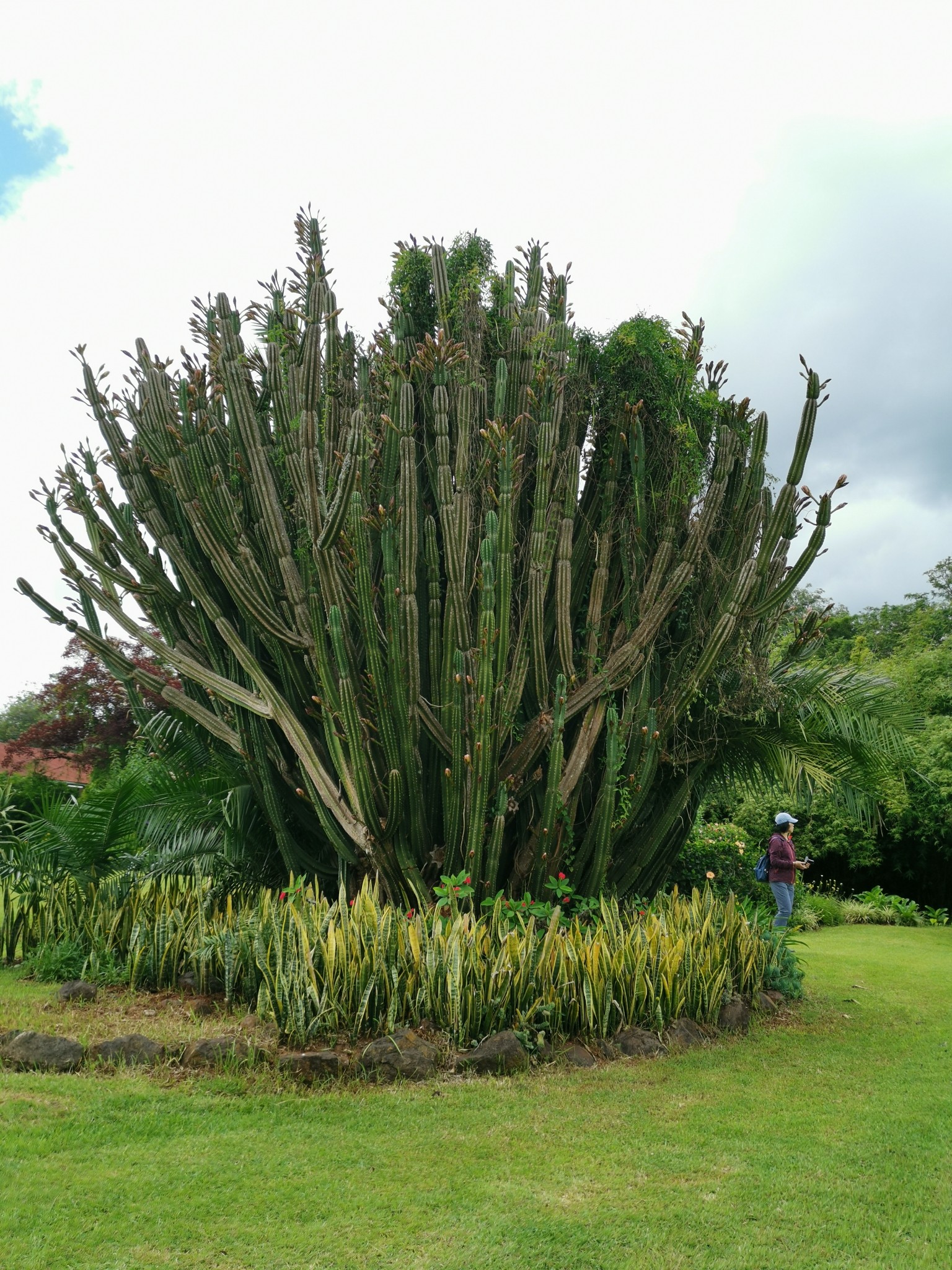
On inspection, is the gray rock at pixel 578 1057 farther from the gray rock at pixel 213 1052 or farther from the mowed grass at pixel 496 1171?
the gray rock at pixel 213 1052

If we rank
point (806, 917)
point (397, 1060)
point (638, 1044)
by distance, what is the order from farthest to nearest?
point (806, 917) → point (638, 1044) → point (397, 1060)

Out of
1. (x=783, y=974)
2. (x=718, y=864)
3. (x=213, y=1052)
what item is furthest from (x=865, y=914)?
(x=213, y=1052)

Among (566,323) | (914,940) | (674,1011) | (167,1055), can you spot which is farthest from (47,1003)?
(914,940)

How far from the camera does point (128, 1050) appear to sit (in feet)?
17.8

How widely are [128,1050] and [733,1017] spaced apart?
385 cm

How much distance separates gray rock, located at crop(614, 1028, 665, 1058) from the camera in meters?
6.00

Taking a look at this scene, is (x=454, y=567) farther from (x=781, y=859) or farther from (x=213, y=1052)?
(x=781, y=859)

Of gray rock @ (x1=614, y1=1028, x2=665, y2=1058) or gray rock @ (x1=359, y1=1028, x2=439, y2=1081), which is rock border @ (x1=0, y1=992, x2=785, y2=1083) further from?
gray rock @ (x1=614, y1=1028, x2=665, y2=1058)

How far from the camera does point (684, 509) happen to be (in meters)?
7.47

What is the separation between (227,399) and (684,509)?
3.49 metres

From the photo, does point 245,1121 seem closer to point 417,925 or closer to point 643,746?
point 417,925

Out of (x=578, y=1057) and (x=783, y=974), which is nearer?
(x=578, y=1057)

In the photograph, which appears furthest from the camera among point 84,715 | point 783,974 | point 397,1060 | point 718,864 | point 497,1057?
point 84,715

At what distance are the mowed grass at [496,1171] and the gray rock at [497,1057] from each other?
14 centimetres
